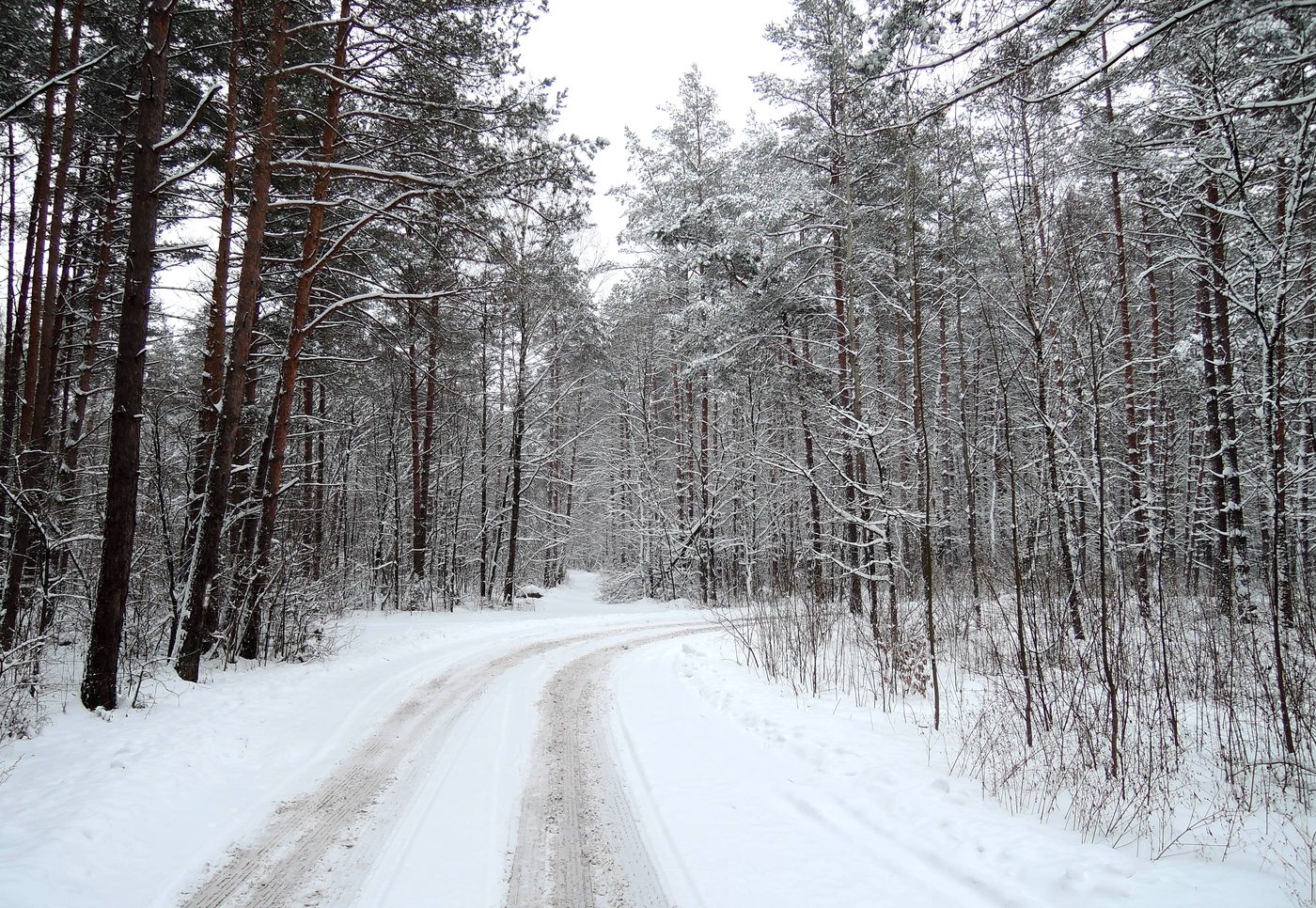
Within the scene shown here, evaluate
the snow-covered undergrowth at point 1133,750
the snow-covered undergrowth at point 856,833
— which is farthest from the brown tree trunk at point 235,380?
the snow-covered undergrowth at point 1133,750

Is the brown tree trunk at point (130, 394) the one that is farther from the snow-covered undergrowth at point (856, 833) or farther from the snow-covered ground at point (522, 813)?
the snow-covered undergrowth at point (856, 833)

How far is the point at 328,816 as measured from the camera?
12.5 feet

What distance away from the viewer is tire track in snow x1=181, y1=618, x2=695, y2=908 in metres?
2.99

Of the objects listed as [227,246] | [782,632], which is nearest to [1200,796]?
[782,632]

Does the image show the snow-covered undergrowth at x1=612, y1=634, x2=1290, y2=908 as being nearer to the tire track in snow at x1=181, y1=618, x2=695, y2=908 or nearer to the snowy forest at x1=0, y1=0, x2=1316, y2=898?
the snowy forest at x1=0, y1=0, x2=1316, y2=898

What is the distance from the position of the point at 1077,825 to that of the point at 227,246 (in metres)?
10.4

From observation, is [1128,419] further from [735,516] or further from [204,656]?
[204,656]

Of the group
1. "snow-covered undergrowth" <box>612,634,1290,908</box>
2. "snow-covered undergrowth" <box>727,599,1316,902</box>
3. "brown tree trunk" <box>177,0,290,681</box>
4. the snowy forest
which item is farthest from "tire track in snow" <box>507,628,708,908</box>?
"brown tree trunk" <box>177,0,290,681</box>

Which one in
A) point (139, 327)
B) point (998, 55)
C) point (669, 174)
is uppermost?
point (669, 174)

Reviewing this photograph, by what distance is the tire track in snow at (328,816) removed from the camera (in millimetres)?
2988

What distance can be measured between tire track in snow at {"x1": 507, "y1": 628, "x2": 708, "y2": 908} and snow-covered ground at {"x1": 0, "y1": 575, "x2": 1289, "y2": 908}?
0.02 m

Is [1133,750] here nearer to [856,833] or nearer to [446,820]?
[856,833]

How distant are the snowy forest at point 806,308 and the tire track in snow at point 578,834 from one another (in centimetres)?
251

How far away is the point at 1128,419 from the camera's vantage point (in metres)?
13.2
